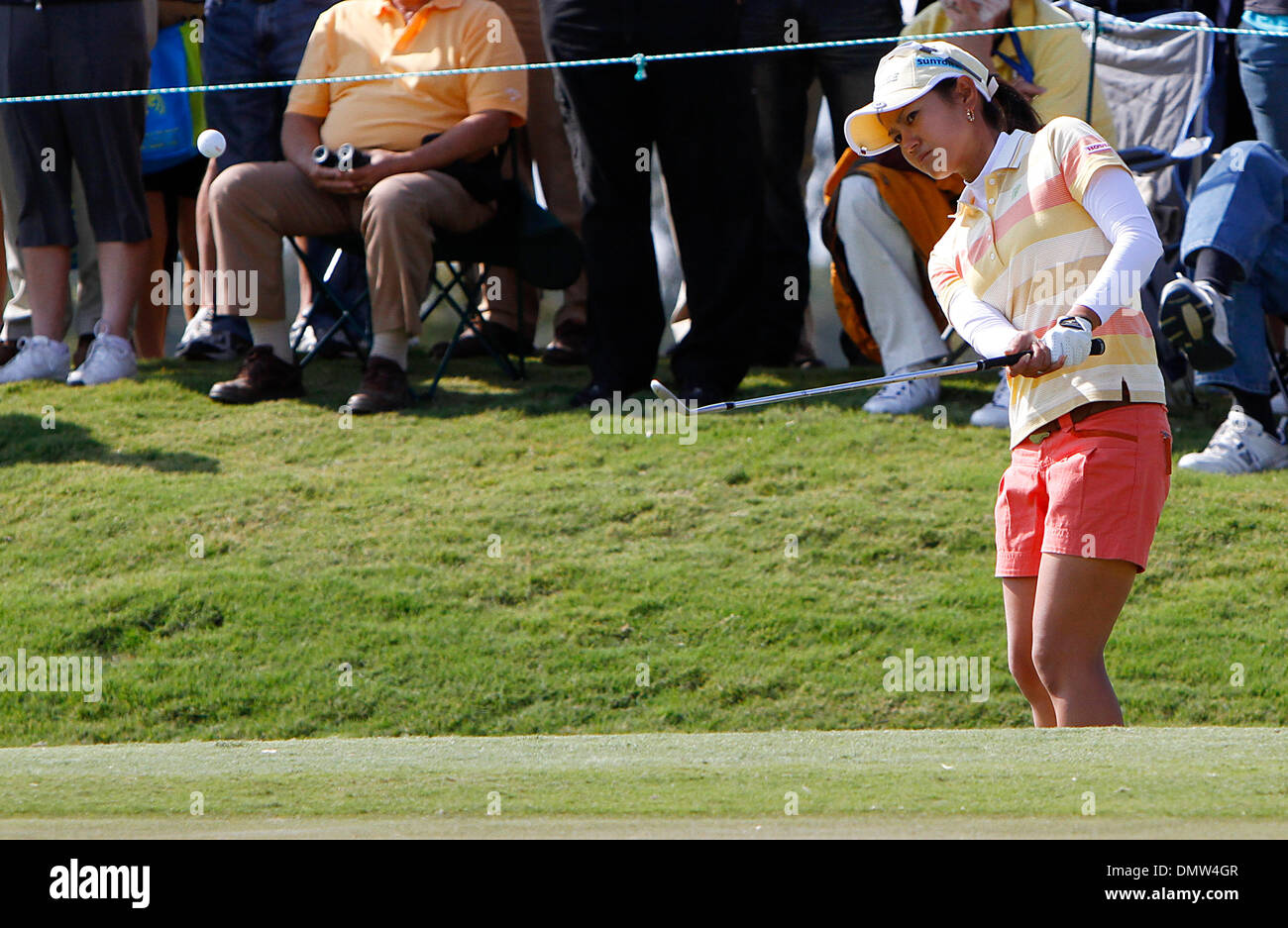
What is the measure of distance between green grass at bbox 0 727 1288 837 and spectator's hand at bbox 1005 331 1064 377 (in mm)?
900

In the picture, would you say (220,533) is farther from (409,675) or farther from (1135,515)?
(1135,515)

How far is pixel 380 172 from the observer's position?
8094 millimetres

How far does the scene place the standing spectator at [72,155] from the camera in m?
8.39

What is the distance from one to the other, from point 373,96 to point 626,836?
19.6 feet

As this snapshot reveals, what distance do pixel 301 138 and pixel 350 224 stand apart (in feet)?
1.81

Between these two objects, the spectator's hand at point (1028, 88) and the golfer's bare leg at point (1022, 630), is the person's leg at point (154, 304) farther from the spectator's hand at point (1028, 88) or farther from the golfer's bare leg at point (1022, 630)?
the golfer's bare leg at point (1022, 630)

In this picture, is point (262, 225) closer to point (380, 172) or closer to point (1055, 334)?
point (380, 172)

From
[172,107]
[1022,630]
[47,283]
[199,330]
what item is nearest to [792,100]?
[172,107]

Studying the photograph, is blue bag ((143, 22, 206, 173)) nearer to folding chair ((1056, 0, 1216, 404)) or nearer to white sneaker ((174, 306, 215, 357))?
white sneaker ((174, 306, 215, 357))

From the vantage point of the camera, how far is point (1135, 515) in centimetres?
382

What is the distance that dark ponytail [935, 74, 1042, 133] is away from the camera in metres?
4.07

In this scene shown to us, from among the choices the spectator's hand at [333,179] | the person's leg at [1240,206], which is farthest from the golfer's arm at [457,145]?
the person's leg at [1240,206]

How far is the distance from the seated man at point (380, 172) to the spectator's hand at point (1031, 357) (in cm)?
469
